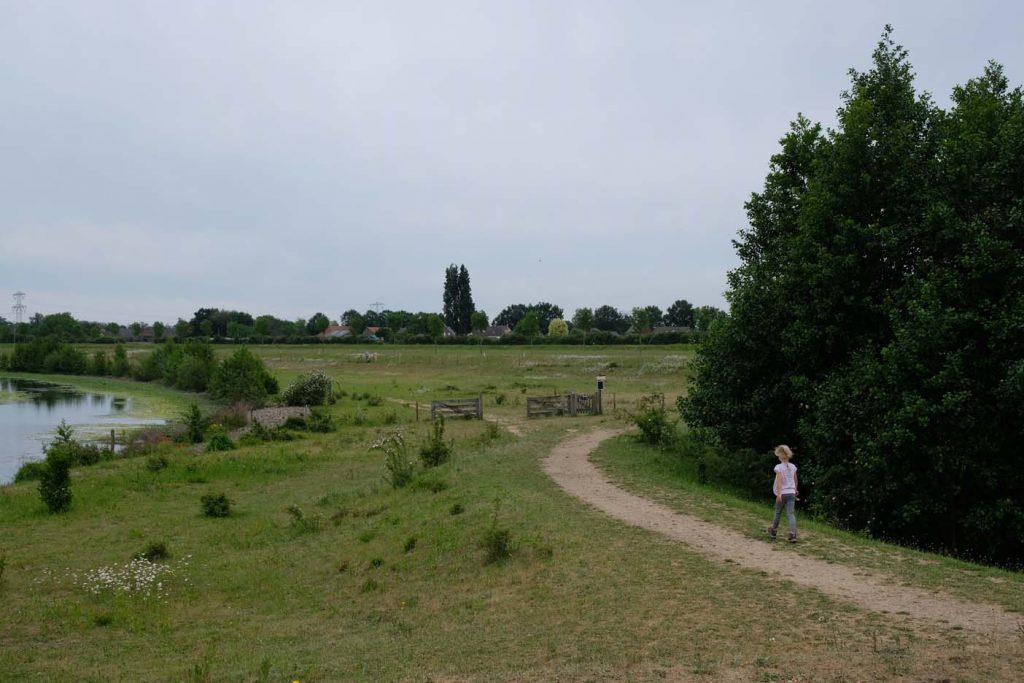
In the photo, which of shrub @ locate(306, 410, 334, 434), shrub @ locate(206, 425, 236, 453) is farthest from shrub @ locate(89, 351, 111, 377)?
shrub @ locate(206, 425, 236, 453)

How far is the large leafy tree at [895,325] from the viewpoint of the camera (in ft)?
53.1

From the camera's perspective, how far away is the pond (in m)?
37.6

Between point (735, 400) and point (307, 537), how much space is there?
13116 mm

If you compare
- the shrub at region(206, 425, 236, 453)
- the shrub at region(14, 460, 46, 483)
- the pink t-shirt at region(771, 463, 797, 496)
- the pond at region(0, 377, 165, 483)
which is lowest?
the pond at region(0, 377, 165, 483)

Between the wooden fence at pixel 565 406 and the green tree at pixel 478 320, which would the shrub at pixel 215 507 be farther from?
the green tree at pixel 478 320

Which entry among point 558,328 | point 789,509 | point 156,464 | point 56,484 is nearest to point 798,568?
point 789,509

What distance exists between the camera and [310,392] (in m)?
51.5

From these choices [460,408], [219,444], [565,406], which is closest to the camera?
[219,444]

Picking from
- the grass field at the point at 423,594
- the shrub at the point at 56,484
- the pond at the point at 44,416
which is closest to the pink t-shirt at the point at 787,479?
the grass field at the point at 423,594

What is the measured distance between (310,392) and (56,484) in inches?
1179

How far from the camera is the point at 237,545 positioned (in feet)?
59.1

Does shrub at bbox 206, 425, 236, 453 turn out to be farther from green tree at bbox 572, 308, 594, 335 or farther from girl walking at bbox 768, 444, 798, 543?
green tree at bbox 572, 308, 594, 335

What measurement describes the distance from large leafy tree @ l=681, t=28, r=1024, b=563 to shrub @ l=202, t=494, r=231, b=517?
14261mm

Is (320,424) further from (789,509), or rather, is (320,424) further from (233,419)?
(789,509)
